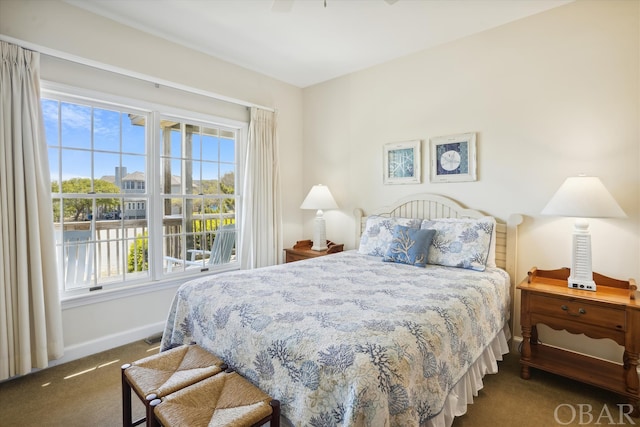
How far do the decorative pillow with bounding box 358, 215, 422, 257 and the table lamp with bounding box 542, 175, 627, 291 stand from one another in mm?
1073

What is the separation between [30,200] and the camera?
89.1 inches

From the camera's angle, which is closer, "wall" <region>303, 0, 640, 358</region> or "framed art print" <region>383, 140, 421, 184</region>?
"wall" <region>303, 0, 640, 358</region>

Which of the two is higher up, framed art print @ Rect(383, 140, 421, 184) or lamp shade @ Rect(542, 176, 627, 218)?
framed art print @ Rect(383, 140, 421, 184)

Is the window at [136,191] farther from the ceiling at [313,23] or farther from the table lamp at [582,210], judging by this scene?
the table lamp at [582,210]

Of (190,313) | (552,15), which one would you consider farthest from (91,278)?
(552,15)

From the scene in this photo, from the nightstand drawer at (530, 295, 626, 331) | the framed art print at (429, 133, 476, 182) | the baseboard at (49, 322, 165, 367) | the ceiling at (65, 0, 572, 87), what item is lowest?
the baseboard at (49, 322, 165, 367)

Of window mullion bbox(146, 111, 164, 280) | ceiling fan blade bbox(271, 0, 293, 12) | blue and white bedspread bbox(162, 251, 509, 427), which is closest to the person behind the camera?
blue and white bedspread bbox(162, 251, 509, 427)

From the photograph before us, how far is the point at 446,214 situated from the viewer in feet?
10.1

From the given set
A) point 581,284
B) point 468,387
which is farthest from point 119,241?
point 581,284

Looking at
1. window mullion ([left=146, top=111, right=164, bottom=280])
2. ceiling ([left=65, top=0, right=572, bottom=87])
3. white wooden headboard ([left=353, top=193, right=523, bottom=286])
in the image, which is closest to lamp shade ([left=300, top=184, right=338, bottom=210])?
white wooden headboard ([left=353, top=193, right=523, bottom=286])

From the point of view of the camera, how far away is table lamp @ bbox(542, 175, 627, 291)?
6.70 feet

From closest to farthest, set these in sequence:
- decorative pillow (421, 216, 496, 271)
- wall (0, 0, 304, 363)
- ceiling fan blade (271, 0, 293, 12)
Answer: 1. ceiling fan blade (271, 0, 293, 12)
2. wall (0, 0, 304, 363)
3. decorative pillow (421, 216, 496, 271)

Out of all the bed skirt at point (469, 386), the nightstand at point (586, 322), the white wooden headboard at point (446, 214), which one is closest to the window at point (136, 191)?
the white wooden headboard at point (446, 214)

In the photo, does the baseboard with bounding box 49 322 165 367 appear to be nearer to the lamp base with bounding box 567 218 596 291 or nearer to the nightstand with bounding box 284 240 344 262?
the nightstand with bounding box 284 240 344 262
